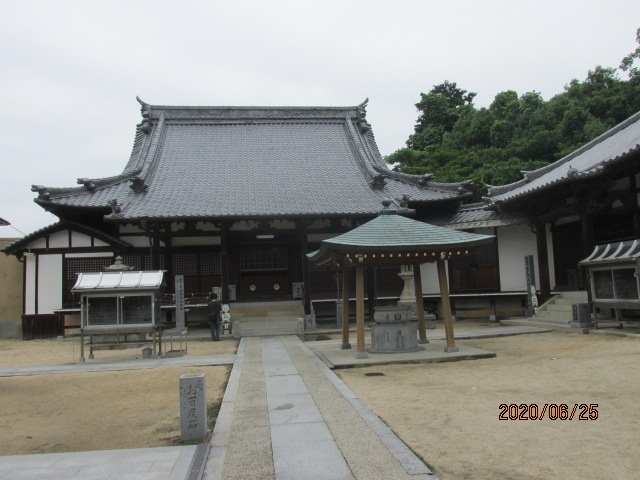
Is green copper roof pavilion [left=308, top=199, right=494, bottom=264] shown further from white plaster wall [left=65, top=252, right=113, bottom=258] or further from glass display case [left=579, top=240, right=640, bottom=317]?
white plaster wall [left=65, top=252, right=113, bottom=258]

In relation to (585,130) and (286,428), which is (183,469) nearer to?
(286,428)

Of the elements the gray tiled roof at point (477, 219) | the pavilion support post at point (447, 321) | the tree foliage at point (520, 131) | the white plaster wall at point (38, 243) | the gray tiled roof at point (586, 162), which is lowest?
the pavilion support post at point (447, 321)

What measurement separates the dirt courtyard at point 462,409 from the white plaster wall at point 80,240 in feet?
30.4

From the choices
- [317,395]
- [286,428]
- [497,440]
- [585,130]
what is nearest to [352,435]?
[286,428]

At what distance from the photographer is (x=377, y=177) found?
2172 centimetres

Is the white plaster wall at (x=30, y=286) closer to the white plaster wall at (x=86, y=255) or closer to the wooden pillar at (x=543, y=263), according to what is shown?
the white plaster wall at (x=86, y=255)

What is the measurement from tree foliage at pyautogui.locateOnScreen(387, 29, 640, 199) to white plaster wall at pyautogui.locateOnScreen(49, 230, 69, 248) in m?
Result: 24.3

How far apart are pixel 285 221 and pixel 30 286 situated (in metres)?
9.75

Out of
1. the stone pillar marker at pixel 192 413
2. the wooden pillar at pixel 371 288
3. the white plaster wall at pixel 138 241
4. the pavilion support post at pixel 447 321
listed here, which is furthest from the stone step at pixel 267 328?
the stone pillar marker at pixel 192 413

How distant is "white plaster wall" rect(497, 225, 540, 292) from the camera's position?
20.8 metres

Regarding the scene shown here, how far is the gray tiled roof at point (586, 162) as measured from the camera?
14.8 m

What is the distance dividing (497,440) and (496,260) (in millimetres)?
16370

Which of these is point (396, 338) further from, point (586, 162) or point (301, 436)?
point (586, 162)

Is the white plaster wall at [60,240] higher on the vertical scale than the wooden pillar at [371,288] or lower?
higher
